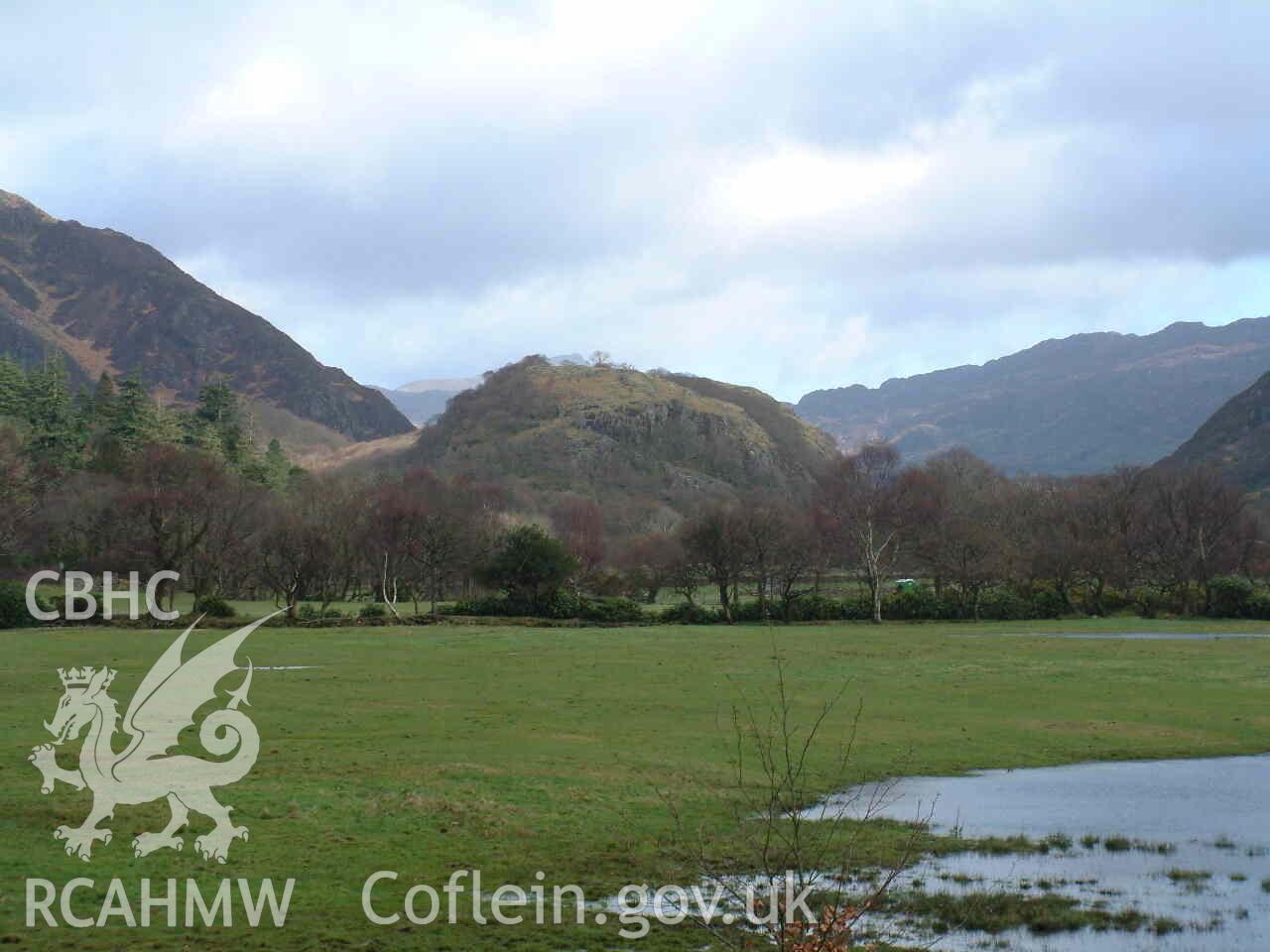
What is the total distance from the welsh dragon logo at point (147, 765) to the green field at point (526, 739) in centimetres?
32

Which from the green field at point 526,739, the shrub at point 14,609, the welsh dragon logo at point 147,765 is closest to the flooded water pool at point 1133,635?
the green field at point 526,739

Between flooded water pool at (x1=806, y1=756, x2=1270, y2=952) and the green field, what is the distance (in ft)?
7.00

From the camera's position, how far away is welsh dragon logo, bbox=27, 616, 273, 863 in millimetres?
15195

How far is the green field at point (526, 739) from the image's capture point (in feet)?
46.1

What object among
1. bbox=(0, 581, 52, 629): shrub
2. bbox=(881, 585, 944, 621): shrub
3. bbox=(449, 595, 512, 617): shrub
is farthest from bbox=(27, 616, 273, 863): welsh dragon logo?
bbox=(881, 585, 944, 621): shrub

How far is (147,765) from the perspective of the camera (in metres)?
18.2

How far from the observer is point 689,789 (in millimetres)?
20438

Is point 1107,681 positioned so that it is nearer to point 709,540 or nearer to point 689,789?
point 689,789

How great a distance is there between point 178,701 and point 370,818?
13.3 m

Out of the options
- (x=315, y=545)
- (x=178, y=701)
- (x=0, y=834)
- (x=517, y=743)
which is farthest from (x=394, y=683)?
(x=315, y=545)

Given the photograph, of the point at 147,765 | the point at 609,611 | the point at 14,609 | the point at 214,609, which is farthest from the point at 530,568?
the point at 147,765

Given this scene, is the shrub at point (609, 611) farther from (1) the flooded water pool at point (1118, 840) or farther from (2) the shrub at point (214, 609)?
(1) the flooded water pool at point (1118, 840)

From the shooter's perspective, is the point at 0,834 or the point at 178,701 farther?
the point at 178,701

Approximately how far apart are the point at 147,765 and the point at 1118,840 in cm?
1523
